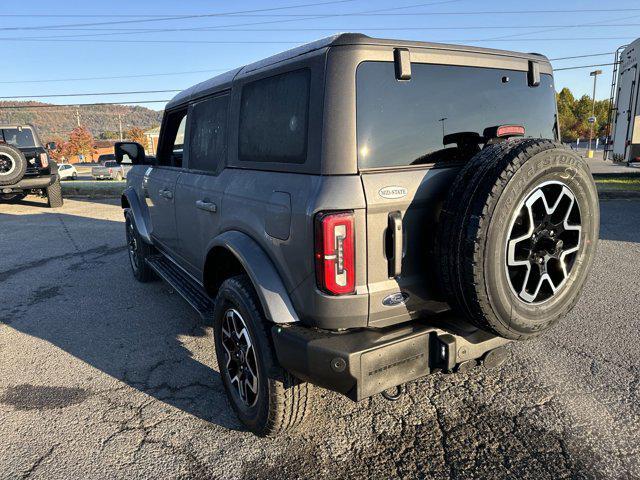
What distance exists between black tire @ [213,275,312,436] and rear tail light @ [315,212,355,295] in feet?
1.65

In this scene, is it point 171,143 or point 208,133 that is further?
point 171,143

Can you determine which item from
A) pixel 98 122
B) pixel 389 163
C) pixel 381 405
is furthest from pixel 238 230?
pixel 98 122

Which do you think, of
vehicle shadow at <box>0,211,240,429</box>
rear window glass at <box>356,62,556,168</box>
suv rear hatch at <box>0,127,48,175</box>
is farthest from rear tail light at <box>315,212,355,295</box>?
suv rear hatch at <box>0,127,48,175</box>

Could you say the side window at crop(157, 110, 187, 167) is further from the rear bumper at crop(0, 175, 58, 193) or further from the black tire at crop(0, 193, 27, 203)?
the black tire at crop(0, 193, 27, 203)

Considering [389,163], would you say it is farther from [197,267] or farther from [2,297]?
[2,297]

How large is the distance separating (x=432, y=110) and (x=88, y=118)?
17984 centimetres

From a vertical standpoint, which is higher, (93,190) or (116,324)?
(93,190)

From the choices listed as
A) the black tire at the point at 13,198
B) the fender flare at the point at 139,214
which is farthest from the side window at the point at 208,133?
the black tire at the point at 13,198

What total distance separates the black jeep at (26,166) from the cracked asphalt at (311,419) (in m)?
7.26

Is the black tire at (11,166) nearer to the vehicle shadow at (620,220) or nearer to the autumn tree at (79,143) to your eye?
the vehicle shadow at (620,220)

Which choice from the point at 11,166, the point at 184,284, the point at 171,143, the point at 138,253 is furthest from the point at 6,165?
the point at 184,284

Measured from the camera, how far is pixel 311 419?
2738mm

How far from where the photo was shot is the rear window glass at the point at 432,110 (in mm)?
2121

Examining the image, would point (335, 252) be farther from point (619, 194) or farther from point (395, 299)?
point (619, 194)
